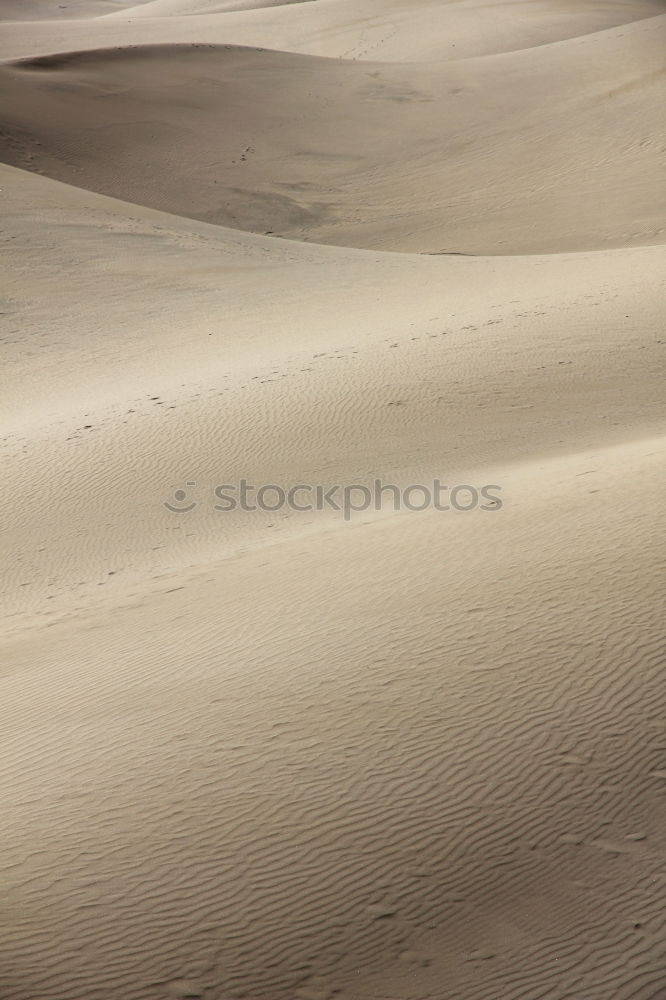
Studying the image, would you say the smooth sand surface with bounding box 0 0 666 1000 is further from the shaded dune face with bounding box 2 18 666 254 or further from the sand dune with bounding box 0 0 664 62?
the sand dune with bounding box 0 0 664 62

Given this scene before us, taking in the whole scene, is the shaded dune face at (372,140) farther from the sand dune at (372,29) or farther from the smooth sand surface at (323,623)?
the sand dune at (372,29)

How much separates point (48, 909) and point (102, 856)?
0.23 m

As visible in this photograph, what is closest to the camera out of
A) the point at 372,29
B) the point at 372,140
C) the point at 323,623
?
the point at 323,623

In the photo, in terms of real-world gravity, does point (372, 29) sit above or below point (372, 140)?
above

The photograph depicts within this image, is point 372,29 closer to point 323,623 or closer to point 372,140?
point 372,140

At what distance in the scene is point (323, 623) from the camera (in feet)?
15.2

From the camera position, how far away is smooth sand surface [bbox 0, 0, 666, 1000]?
3061 millimetres

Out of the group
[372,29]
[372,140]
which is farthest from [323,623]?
[372,29]

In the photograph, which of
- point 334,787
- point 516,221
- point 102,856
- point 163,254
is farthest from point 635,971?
point 516,221

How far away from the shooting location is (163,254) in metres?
13.9

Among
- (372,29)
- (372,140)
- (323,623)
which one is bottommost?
(323,623)

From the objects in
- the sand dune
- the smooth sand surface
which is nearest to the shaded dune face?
the smooth sand surface

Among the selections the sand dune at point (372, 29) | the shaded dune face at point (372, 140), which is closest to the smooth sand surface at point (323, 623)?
the shaded dune face at point (372, 140)

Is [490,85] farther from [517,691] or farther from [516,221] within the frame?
[517,691]
